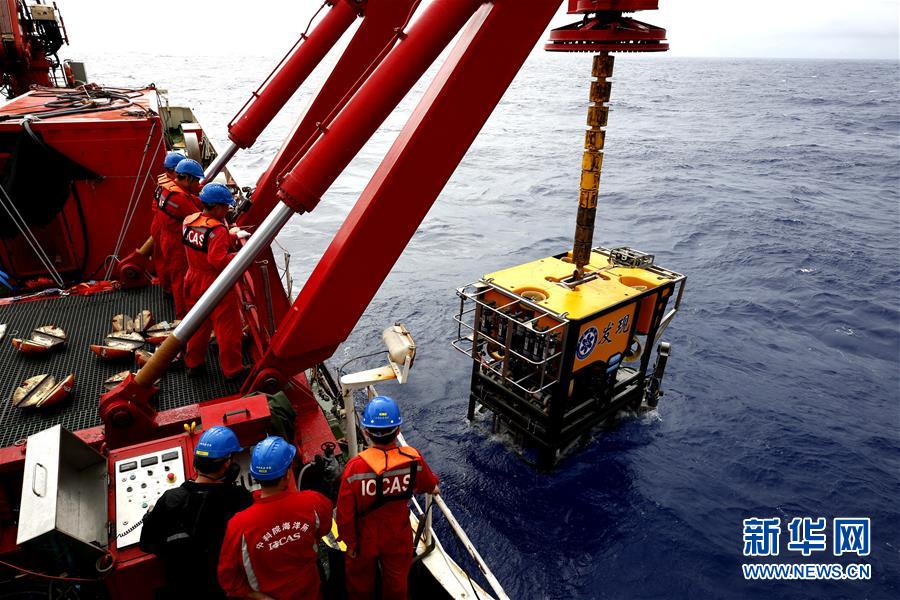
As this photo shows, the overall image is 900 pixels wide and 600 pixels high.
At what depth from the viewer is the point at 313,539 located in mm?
3197

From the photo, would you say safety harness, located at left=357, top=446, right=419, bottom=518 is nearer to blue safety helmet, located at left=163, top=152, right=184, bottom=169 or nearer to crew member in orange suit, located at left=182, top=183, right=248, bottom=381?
crew member in orange suit, located at left=182, top=183, right=248, bottom=381

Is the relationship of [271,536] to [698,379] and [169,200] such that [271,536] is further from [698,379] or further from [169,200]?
[698,379]

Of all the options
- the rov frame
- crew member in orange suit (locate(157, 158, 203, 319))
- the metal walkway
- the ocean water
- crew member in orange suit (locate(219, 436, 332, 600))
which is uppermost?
crew member in orange suit (locate(157, 158, 203, 319))

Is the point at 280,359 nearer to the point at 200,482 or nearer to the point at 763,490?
the point at 200,482

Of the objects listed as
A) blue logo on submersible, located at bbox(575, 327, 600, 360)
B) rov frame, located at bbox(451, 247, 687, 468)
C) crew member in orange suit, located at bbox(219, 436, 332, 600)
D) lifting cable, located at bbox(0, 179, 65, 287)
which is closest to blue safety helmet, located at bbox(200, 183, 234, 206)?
crew member in orange suit, located at bbox(219, 436, 332, 600)

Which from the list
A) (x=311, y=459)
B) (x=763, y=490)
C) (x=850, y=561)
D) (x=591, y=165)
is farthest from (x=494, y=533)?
(x=591, y=165)

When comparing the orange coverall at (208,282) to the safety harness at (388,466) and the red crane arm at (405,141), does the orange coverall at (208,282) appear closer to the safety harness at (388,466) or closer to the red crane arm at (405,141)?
the red crane arm at (405,141)

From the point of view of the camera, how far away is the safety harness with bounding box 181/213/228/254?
5113 mm

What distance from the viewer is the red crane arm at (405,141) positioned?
3865mm

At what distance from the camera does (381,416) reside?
3.61 meters

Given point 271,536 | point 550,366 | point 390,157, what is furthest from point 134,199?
point 271,536

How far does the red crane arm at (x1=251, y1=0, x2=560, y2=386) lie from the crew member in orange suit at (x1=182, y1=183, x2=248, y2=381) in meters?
1.05

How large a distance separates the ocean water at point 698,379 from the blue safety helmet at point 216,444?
5193 millimetres

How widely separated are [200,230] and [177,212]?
4.47 feet
